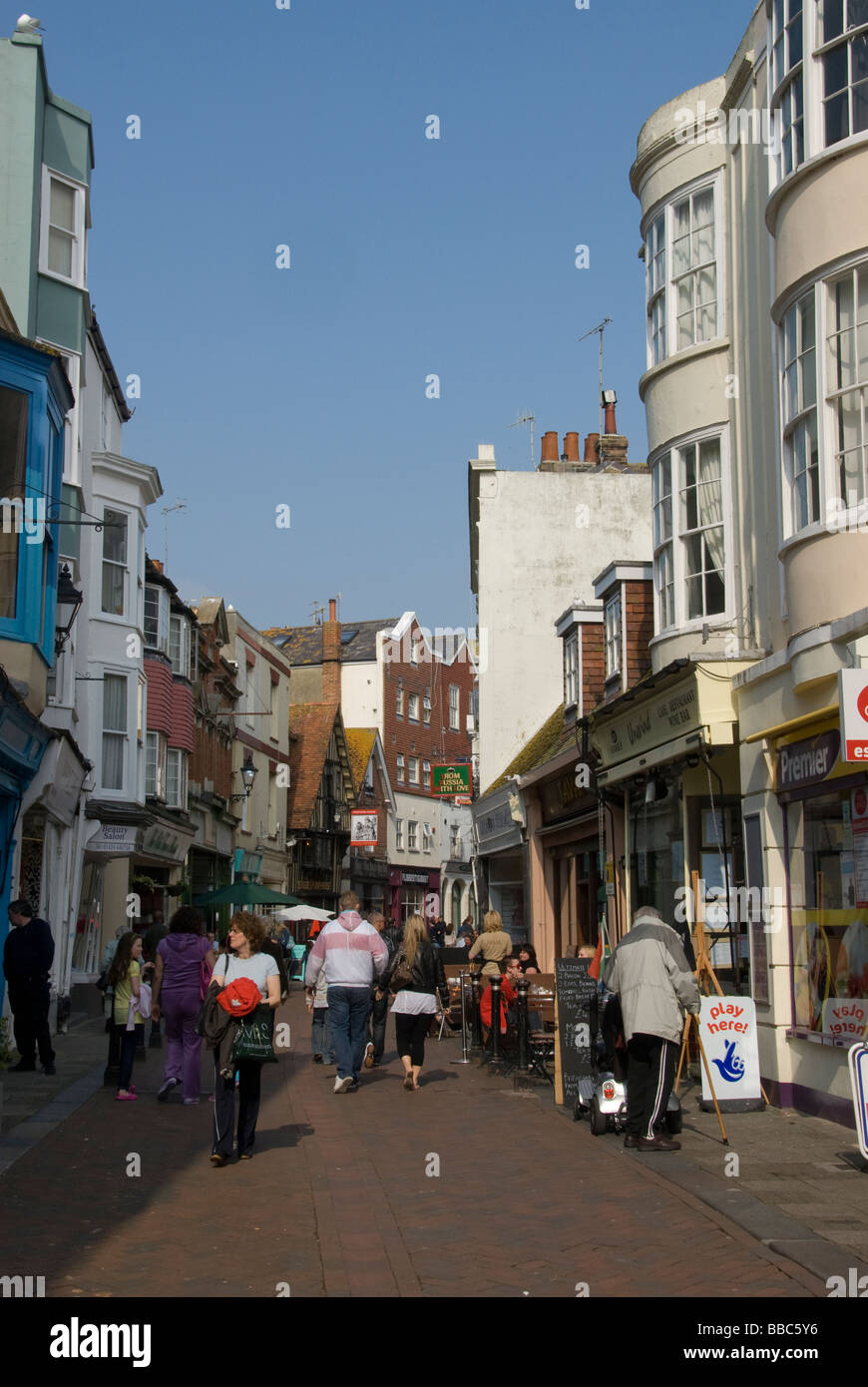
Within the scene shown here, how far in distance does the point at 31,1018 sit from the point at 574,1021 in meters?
6.02

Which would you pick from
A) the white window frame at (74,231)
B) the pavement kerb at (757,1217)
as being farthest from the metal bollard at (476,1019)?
the white window frame at (74,231)

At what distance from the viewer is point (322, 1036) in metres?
17.0

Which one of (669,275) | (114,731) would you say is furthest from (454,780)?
(669,275)

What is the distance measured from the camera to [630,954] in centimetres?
1033

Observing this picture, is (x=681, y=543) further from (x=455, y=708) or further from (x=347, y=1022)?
(x=455, y=708)

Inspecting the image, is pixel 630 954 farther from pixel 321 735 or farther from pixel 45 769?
pixel 321 735

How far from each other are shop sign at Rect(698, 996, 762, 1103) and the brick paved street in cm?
123

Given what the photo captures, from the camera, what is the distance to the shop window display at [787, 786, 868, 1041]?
10953 millimetres

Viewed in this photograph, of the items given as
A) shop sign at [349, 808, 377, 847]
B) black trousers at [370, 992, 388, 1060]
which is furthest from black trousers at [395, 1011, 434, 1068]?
shop sign at [349, 808, 377, 847]

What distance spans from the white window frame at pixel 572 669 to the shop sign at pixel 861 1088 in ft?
46.0

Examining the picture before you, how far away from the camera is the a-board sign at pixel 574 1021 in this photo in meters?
12.2

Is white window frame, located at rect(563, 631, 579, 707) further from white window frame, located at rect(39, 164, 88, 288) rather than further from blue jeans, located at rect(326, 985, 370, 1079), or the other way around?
blue jeans, located at rect(326, 985, 370, 1079)

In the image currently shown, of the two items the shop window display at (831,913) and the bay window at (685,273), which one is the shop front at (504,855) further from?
the shop window display at (831,913)
